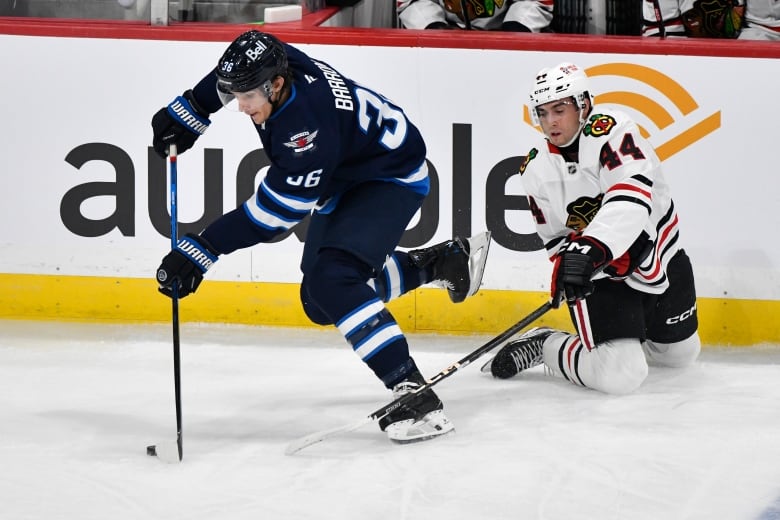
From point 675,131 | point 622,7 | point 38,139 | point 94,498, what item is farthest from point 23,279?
point 622,7

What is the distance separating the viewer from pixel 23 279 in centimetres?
405

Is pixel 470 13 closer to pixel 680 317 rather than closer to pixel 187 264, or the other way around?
pixel 680 317

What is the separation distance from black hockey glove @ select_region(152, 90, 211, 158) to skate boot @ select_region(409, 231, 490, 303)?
756mm

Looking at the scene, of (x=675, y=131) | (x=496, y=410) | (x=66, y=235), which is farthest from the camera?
(x=66, y=235)

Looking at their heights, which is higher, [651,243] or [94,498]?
[651,243]

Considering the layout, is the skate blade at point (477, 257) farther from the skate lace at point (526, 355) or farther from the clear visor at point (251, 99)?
the clear visor at point (251, 99)

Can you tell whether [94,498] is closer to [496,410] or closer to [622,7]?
[496,410]

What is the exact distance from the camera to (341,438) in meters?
2.96

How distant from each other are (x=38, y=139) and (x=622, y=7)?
94.1 inches

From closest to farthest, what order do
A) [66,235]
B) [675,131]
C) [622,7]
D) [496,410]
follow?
[496,410], [675,131], [66,235], [622,7]

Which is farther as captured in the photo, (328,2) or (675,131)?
(328,2)

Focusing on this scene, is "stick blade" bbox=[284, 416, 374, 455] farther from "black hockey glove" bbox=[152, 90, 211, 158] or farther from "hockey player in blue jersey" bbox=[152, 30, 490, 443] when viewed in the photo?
"black hockey glove" bbox=[152, 90, 211, 158]

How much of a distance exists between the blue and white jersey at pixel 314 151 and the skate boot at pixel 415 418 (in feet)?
1.68

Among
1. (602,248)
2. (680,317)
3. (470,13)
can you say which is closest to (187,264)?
(602,248)
